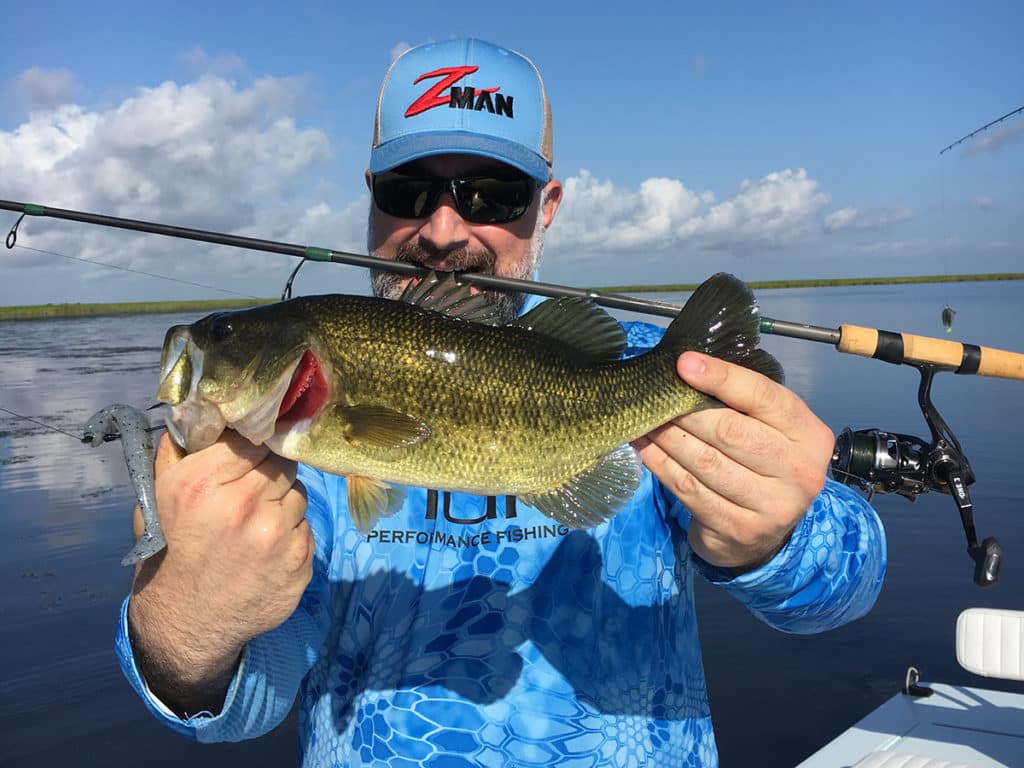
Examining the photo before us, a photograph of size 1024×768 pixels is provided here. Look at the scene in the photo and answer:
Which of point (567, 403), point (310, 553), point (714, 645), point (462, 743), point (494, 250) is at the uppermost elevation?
point (494, 250)

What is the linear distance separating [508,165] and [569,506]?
1639 mm

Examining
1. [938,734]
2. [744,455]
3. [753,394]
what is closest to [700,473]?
[744,455]

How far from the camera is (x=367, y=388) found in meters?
2.26

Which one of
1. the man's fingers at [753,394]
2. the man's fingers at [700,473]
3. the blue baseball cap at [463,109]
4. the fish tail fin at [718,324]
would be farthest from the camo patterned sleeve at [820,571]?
the blue baseball cap at [463,109]

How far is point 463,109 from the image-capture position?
3.33 meters

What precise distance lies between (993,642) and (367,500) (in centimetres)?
356

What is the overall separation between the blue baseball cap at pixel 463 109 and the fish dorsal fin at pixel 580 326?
1.05 metres

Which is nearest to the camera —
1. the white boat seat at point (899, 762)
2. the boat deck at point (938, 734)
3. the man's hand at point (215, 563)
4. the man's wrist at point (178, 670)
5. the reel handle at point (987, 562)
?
the man's hand at point (215, 563)

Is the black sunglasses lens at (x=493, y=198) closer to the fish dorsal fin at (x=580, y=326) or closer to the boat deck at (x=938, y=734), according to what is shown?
the fish dorsal fin at (x=580, y=326)

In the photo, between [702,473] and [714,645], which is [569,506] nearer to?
[702,473]

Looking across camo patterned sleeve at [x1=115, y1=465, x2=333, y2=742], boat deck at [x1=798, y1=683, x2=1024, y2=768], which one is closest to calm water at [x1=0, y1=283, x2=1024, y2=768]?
boat deck at [x1=798, y1=683, x2=1024, y2=768]

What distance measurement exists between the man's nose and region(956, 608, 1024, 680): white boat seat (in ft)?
11.0

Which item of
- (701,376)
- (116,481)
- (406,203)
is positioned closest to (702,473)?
(701,376)

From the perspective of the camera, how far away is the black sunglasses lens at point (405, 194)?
3391 mm
